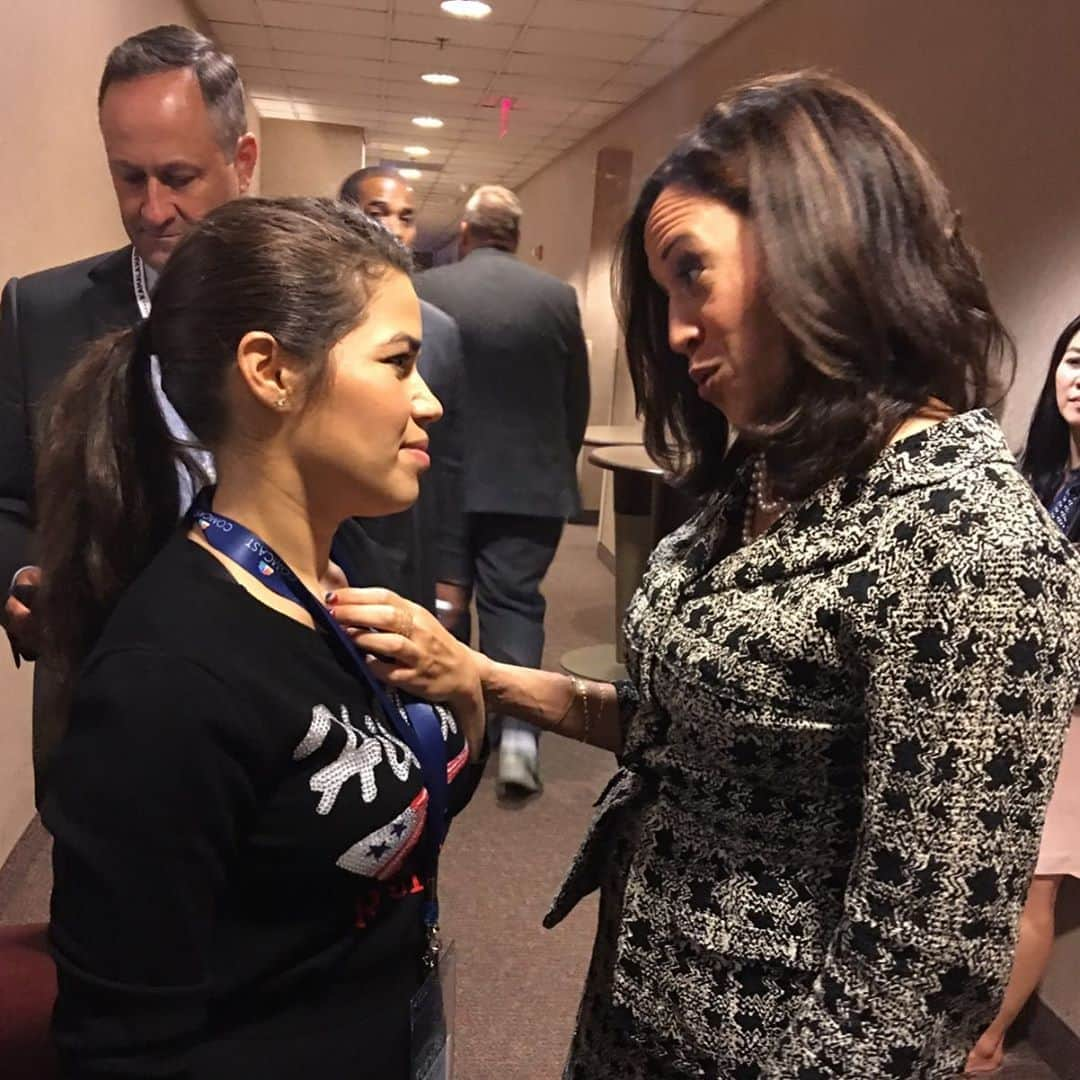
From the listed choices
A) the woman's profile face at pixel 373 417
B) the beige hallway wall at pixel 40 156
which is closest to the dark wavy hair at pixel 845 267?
the woman's profile face at pixel 373 417

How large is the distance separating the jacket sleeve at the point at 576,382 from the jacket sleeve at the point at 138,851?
8.83ft

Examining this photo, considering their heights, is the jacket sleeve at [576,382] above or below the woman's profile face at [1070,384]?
below

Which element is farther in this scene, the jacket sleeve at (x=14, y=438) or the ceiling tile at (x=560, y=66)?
the ceiling tile at (x=560, y=66)

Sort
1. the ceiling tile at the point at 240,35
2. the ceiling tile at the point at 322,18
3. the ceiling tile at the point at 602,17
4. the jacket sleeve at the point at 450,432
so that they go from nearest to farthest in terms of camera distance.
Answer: the jacket sleeve at the point at 450,432, the ceiling tile at the point at 602,17, the ceiling tile at the point at 322,18, the ceiling tile at the point at 240,35

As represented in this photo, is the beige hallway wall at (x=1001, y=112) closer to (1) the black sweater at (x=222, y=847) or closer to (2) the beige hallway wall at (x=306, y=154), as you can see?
(1) the black sweater at (x=222, y=847)

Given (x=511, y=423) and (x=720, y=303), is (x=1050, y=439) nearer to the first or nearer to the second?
(x=720, y=303)

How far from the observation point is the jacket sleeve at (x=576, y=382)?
3.30m

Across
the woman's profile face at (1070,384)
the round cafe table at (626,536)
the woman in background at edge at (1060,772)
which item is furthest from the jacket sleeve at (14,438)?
the round cafe table at (626,536)

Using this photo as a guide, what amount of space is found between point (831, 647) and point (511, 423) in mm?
2513

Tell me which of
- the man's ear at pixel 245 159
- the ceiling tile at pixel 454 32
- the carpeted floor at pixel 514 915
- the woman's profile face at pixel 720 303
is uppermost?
the ceiling tile at pixel 454 32

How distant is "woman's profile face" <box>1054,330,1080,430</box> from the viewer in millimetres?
2008

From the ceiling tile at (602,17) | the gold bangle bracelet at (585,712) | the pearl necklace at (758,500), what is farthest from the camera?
the ceiling tile at (602,17)

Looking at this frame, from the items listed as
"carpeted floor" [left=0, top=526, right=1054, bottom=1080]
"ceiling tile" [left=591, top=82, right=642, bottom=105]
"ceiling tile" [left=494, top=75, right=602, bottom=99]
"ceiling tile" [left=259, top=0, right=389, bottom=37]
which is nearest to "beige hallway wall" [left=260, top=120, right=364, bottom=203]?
"ceiling tile" [left=494, top=75, right=602, bottom=99]

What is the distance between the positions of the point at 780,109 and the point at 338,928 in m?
0.74
